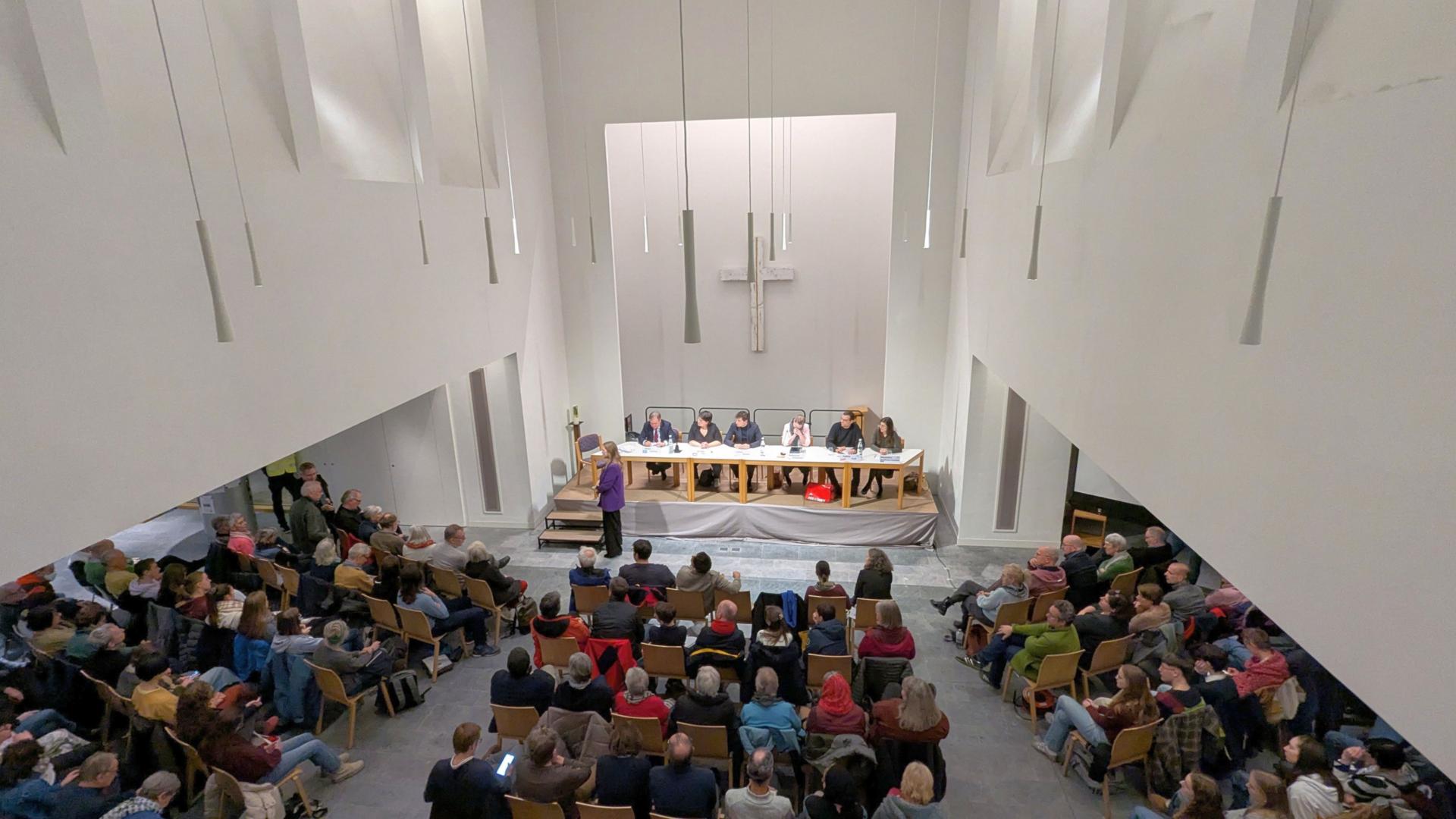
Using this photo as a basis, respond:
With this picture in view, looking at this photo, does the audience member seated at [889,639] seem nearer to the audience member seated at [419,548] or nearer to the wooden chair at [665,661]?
the wooden chair at [665,661]

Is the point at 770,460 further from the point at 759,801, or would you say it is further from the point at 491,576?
the point at 759,801

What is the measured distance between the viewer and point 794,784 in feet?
16.3

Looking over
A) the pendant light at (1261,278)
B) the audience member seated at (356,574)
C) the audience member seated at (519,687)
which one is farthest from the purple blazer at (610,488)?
the pendant light at (1261,278)

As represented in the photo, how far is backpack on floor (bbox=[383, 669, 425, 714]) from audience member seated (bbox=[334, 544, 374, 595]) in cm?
84

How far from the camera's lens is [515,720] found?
16.0 feet

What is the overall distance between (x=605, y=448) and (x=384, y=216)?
3576 mm

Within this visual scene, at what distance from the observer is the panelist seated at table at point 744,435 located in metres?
9.32

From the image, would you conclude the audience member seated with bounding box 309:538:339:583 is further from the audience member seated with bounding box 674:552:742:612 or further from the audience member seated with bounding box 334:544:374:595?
the audience member seated with bounding box 674:552:742:612

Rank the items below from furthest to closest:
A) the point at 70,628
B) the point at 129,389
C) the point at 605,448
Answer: the point at 605,448, the point at 70,628, the point at 129,389

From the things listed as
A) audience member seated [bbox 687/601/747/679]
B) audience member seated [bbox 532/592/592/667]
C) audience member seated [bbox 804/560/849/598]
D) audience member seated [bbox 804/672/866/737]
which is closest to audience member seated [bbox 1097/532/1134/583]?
audience member seated [bbox 804/560/849/598]

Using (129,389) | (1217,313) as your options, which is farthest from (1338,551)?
(129,389)

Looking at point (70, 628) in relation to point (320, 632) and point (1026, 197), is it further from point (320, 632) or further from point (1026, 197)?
point (1026, 197)

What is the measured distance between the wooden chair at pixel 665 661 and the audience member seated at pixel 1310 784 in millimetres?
3687

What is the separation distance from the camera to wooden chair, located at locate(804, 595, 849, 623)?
19.2 feet
